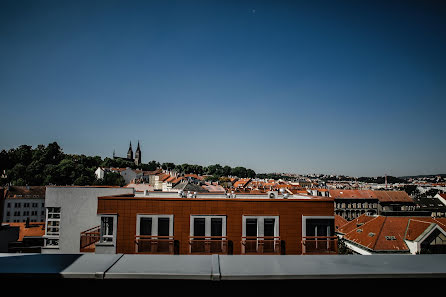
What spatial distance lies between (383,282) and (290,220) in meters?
10.2

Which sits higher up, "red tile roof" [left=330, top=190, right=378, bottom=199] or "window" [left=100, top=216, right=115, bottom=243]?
"window" [left=100, top=216, right=115, bottom=243]

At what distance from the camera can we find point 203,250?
11633 millimetres

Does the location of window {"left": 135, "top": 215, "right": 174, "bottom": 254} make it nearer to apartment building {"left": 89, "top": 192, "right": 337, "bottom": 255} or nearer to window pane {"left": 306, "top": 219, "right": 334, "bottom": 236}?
apartment building {"left": 89, "top": 192, "right": 337, "bottom": 255}

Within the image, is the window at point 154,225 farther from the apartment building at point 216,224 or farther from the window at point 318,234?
the window at point 318,234

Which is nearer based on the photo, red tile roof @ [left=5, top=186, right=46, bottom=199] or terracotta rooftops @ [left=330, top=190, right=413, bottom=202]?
red tile roof @ [left=5, top=186, right=46, bottom=199]

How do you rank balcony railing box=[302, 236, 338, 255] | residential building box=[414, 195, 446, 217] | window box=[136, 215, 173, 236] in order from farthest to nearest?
residential building box=[414, 195, 446, 217], window box=[136, 215, 173, 236], balcony railing box=[302, 236, 338, 255]

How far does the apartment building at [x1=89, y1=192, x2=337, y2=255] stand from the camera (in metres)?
11.7

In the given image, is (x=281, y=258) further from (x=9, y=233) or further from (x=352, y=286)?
(x=9, y=233)

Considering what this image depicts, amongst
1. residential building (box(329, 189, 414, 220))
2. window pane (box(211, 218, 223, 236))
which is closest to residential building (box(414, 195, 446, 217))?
residential building (box(329, 189, 414, 220))

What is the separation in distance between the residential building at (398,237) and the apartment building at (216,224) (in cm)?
2207

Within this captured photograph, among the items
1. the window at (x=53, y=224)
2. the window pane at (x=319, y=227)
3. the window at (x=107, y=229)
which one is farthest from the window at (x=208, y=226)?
the window at (x=53, y=224)

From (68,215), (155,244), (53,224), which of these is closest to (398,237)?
(155,244)

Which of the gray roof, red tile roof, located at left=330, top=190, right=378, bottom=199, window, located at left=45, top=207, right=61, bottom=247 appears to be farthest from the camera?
red tile roof, located at left=330, top=190, right=378, bottom=199

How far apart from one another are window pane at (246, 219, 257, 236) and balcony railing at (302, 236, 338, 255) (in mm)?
2072
